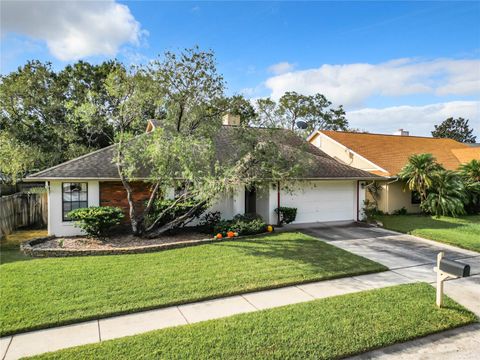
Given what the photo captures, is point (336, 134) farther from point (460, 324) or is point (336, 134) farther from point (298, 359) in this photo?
point (298, 359)

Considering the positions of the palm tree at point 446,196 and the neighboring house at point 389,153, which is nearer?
the palm tree at point 446,196

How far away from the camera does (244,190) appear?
13.2 m

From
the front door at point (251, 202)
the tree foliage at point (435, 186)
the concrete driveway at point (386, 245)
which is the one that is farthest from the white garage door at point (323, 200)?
the tree foliage at point (435, 186)

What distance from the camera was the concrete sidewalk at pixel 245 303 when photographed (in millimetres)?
4547

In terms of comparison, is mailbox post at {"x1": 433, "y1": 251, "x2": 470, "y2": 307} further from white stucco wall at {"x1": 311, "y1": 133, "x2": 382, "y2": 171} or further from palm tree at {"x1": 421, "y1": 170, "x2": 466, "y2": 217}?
white stucco wall at {"x1": 311, "y1": 133, "x2": 382, "y2": 171}

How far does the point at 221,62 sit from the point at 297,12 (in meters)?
3.94

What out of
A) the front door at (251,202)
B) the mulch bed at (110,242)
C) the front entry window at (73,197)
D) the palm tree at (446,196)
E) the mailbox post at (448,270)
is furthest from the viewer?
the palm tree at (446,196)

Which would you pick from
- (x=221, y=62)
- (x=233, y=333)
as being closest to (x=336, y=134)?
(x=221, y=62)

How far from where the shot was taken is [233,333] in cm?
461

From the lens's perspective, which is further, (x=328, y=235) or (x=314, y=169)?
(x=314, y=169)

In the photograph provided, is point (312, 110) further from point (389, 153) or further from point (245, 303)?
point (245, 303)

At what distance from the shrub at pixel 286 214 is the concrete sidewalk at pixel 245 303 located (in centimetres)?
392

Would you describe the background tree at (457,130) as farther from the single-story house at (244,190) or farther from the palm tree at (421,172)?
the single-story house at (244,190)

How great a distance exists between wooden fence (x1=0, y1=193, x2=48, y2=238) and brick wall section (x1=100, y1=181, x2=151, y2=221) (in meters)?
3.86
